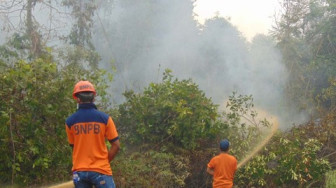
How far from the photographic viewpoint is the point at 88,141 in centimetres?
345

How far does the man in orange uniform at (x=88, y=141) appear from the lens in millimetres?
3436

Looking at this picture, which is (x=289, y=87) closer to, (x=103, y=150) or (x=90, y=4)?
(x=90, y=4)

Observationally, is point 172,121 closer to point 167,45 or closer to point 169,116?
point 169,116

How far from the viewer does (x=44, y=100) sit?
5809 millimetres

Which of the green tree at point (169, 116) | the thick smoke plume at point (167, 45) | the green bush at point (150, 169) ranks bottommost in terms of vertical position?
the green bush at point (150, 169)

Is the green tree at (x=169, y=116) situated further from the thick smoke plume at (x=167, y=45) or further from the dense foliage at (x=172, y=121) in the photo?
the thick smoke plume at (x=167, y=45)

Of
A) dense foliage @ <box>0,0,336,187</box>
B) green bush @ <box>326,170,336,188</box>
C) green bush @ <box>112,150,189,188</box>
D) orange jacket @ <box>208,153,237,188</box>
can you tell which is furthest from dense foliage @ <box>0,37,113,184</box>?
green bush @ <box>326,170,336,188</box>

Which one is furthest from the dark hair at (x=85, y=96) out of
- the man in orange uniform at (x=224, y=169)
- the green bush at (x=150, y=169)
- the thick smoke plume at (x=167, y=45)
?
the thick smoke plume at (x=167, y=45)

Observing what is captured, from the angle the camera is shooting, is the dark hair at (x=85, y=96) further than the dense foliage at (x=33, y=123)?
No

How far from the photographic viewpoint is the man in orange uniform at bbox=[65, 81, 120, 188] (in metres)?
3.44

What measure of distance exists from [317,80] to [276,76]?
57.7 inches

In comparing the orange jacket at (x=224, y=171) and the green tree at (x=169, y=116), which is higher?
the green tree at (x=169, y=116)

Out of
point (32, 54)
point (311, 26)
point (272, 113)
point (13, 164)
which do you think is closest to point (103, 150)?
point (13, 164)

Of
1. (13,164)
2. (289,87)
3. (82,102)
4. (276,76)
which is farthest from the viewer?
(276,76)
